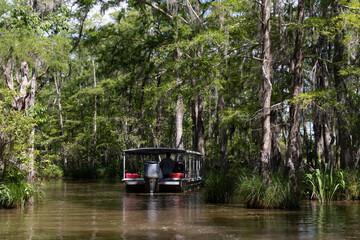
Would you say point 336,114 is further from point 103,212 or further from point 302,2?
point 103,212

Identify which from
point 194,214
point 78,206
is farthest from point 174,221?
point 78,206

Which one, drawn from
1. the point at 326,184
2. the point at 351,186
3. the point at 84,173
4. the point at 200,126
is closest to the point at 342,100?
the point at 351,186

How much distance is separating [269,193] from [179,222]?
11.6ft

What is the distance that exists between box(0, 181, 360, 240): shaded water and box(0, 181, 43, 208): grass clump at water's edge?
0.36 m

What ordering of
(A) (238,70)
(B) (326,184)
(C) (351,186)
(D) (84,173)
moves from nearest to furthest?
1. (B) (326,184)
2. (C) (351,186)
3. (A) (238,70)
4. (D) (84,173)

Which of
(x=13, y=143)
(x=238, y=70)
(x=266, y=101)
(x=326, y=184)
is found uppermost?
(x=238, y=70)

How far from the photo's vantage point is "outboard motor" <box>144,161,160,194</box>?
2111cm

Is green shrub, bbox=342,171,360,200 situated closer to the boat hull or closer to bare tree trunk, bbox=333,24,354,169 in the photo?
bare tree trunk, bbox=333,24,354,169

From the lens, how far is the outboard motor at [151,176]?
2111 cm


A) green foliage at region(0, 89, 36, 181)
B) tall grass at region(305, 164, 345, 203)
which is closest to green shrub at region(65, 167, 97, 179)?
green foliage at region(0, 89, 36, 181)

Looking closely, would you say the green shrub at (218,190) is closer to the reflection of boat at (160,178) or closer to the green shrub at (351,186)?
the green shrub at (351,186)

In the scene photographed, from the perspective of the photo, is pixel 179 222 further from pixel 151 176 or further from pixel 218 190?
pixel 151 176

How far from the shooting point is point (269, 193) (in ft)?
45.9

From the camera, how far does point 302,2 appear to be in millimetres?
16734
